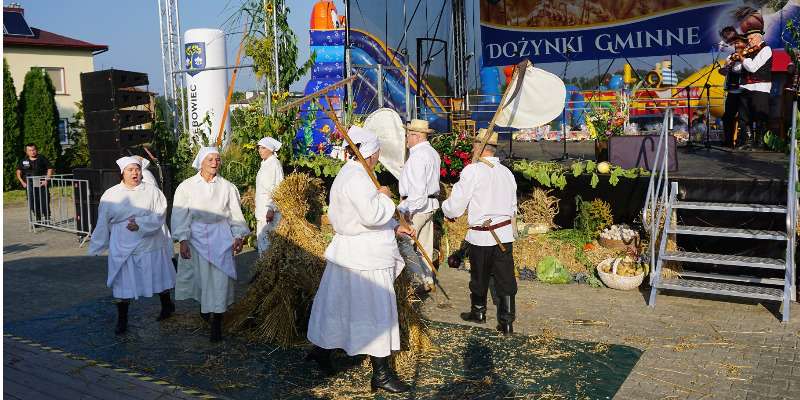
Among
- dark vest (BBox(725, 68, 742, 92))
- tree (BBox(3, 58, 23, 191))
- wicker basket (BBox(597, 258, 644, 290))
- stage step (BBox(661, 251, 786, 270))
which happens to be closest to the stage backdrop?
dark vest (BBox(725, 68, 742, 92))

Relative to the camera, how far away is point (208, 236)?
20.8 feet

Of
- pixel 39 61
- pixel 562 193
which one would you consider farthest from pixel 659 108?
pixel 39 61

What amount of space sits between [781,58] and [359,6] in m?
8.98

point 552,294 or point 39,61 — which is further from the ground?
point 39,61

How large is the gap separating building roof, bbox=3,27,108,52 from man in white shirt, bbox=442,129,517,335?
91.0ft

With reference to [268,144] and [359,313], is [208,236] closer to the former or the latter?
[359,313]

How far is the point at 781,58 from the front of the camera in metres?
11.8

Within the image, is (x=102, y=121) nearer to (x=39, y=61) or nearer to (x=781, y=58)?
(x=781, y=58)

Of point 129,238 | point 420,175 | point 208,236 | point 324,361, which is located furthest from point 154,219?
point 420,175

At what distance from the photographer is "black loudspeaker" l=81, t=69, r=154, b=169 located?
38.0 feet

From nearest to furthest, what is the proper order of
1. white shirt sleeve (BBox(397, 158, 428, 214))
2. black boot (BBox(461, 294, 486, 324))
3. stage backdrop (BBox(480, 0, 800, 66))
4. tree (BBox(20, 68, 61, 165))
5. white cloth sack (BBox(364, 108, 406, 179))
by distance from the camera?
black boot (BBox(461, 294, 486, 324)), white shirt sleeve (BBox(397, 158, 428, 214)), white cloth sack (BBox(364, 108, 406, 179)), stage backdrop (BBox(480, 0, 800, 66)), tree (BBox(20, 68, 61, 165))

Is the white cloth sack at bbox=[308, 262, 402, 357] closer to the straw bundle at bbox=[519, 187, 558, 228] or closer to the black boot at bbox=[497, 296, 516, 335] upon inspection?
the black boot at bbox=[497, 296, 516, 335]

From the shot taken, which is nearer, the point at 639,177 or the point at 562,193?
the point at 639,177

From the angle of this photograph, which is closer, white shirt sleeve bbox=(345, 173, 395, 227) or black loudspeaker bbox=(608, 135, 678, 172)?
white shirt sleeve bbox=(345, 173, 395, 227)
